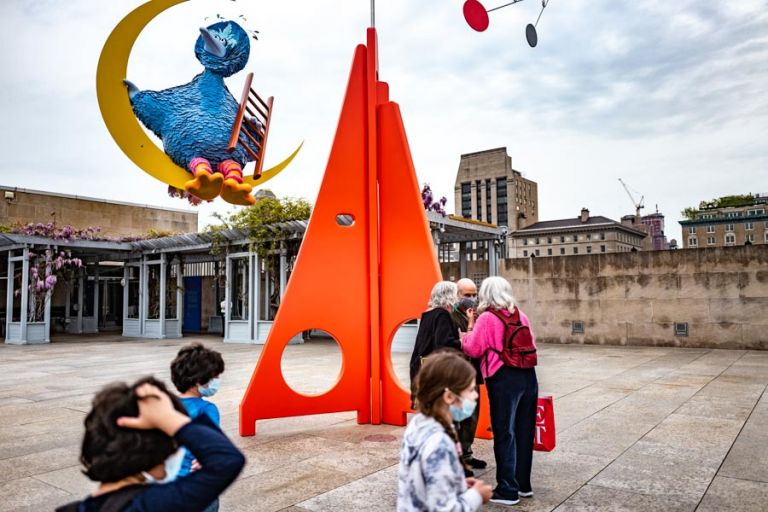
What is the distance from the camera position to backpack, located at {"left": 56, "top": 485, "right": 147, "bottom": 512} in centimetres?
155

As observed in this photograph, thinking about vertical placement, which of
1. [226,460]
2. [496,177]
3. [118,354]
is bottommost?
[118,354]

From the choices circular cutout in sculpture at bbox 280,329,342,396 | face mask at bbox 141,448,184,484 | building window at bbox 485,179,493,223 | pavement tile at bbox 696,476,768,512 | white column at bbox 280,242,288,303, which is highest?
building window at bbox 485,179,493,223

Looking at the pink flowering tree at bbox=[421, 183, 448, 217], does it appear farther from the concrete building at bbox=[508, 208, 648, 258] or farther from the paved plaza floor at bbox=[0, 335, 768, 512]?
the concrete building at bbox=[508, 208, 648, 258]

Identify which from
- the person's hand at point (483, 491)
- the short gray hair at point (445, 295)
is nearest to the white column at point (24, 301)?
the short gray hair at point (445, 295)

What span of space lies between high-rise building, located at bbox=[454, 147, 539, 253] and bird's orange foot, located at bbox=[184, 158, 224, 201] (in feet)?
382

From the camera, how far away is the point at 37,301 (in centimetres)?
1970

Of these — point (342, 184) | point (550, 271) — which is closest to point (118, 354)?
point (342, 184)

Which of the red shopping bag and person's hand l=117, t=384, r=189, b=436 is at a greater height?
person's hand l=117, t=384, r=189, b=436

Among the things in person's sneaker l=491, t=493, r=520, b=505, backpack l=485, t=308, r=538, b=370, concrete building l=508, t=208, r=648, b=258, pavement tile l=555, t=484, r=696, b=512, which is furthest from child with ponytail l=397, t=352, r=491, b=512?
concrete building l=508, t=208, r=648, b=258

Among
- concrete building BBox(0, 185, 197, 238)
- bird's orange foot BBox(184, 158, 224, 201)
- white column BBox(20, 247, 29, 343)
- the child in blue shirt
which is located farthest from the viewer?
concrete building BBox(0, 185, 197, 238)

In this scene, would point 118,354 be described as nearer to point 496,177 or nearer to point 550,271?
point 550,271

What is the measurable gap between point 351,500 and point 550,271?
43.3 ft

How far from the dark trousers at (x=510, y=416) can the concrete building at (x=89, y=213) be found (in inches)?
925

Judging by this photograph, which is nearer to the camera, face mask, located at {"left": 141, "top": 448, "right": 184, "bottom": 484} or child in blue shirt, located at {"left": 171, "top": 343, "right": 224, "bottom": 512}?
face mask, located at {"left": 141, "top": 448, "right": 184, "bottom": 484}
